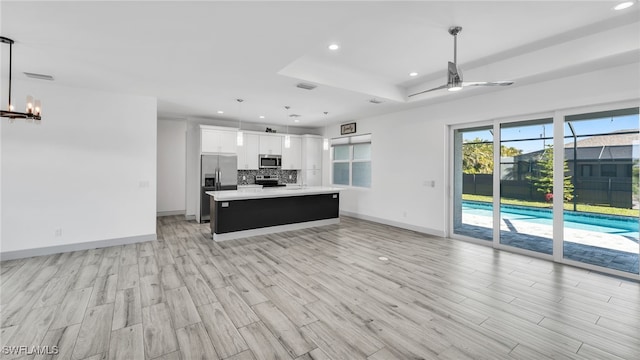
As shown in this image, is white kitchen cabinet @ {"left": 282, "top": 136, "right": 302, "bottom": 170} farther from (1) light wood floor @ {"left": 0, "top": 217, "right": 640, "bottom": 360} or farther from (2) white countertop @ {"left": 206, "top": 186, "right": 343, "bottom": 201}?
A: (1) light wood floor @ {"left": 0, "top": 217, "right": 640, "bottom": 360}

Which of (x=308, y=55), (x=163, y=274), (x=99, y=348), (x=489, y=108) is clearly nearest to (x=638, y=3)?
(x=489, y=108)

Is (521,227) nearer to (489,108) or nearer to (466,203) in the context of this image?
(466,203)

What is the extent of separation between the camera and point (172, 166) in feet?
25.0

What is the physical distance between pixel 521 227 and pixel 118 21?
607 cm

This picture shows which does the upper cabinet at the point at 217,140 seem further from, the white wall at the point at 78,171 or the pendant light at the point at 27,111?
the pendant light at the point at 27,111

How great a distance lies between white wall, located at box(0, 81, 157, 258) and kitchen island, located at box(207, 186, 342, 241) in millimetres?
1278

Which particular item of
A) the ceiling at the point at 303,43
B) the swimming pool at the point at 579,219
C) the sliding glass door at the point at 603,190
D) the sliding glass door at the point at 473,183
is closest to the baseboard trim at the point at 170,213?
the ceiling at the point at 303,43

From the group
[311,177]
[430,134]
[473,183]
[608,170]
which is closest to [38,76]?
[311,177]

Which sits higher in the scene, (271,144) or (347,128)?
(347,128)

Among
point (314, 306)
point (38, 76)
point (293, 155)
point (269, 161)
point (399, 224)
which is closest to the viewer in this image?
point (314, 306)

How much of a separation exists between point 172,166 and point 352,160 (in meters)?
5.10

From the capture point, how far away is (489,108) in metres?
4.70

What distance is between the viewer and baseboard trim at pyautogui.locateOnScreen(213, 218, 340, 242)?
16.9ft

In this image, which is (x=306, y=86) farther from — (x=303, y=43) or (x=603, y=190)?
(x=603, y=190)
